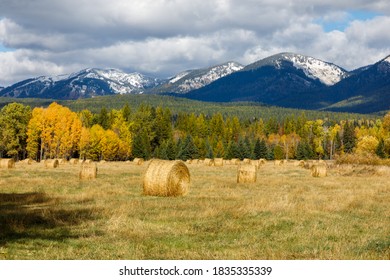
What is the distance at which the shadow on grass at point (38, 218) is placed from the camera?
1314 centimetres

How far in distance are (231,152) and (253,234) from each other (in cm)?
11422

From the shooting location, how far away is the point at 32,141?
9481 cm

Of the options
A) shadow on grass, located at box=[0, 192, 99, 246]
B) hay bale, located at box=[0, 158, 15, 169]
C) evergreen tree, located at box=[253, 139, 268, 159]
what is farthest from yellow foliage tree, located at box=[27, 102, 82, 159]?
shadow on grass, located at box=[0, 192, 99, 246]

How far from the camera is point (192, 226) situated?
14.8 metres

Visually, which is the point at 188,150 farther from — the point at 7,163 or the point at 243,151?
the point at 7,163

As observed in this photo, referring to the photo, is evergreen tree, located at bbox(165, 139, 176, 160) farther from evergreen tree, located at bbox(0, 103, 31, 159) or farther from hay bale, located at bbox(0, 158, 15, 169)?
hay bale, located at bbox(0, 158, 15, 169)

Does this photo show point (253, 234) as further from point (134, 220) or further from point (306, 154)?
point (306, 154)

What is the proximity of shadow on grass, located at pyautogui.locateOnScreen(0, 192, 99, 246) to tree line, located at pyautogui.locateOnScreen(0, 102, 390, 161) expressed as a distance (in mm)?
59080

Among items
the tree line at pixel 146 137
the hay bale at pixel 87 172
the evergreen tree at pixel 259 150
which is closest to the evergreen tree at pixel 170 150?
the tree line at pixel 146 137

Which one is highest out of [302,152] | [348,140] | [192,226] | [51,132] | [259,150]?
[348,140]

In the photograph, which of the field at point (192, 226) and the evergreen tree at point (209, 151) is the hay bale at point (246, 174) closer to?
the field at point (192, 226)

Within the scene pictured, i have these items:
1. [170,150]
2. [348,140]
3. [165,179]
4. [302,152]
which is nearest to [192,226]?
[165,179]

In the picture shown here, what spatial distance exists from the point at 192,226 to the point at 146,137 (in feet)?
340
